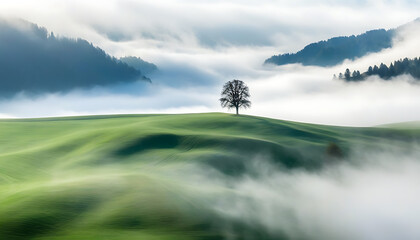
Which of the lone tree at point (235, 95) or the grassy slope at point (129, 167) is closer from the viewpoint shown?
the grassy slope at point (129, 167)

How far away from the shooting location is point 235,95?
97188mm

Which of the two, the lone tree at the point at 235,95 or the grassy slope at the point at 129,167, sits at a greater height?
the lone tree at the point at 235,95

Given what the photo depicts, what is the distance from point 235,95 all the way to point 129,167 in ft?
165

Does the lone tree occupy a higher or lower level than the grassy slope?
higher

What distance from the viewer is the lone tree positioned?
9700cm

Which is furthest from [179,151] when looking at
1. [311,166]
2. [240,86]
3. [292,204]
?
[240,86]

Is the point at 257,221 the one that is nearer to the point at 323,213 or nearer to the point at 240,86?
the point at 323,213

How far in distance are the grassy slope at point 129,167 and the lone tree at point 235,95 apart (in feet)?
22.8

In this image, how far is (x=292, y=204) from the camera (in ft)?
133

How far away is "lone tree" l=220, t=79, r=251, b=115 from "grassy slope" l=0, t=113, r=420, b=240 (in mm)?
6948

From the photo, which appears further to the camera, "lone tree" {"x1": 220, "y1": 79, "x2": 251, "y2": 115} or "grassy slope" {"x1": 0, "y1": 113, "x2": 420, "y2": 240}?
"lone tree" {"x1": 220, "y1": 79, "x2": 251, "y2": 115}

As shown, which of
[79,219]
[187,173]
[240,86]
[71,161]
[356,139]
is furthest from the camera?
[240,86]

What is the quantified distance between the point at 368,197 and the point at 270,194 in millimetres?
12044

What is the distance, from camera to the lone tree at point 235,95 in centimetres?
9700
